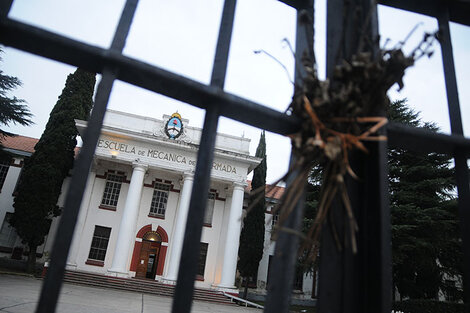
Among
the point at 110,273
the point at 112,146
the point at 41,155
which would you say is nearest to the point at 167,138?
the point at 112,146

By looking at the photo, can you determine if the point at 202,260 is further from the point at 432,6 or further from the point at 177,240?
Result: the point at 432,6

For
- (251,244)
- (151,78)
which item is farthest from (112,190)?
(151,78)

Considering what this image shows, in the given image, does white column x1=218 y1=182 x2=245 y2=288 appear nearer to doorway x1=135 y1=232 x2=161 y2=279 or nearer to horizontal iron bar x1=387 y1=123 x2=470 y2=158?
doorway x1=135 y1=232 x2=161 y2=279

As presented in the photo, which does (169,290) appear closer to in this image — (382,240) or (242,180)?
(242,180)

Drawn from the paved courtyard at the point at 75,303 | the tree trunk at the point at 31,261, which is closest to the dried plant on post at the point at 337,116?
the paved courtyard at the point at 75,303

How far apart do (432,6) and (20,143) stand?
26.4 metres

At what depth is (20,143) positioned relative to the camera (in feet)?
71.9

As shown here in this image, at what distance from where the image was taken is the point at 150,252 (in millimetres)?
18766

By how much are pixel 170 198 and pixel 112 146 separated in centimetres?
495

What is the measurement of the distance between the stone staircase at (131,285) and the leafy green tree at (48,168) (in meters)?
3.24

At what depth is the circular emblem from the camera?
60.6 feet

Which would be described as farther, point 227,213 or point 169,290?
point 227,213

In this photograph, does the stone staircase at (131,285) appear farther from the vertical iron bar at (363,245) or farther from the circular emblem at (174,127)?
the vertical iron bar at (363,245)

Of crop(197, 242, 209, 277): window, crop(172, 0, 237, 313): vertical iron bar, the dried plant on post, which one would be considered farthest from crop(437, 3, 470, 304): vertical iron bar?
crop(197, 242, 209, 277): window
